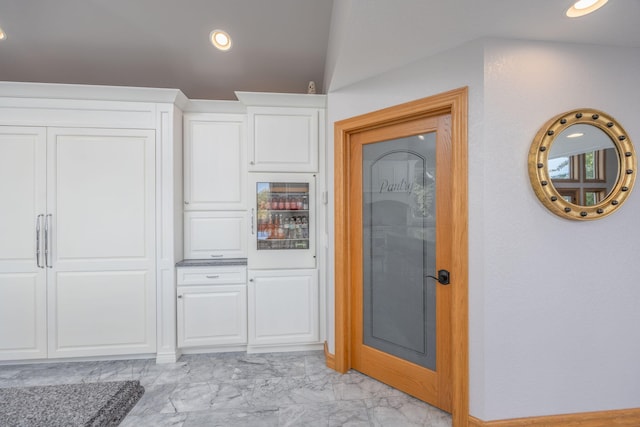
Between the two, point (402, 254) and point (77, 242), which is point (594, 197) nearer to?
point (402, 254)

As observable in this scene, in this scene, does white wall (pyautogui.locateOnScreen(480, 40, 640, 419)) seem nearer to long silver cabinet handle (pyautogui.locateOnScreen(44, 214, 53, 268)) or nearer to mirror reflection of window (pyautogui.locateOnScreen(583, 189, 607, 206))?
mirror reflection of window (pyautogui.locateOnScreen(583, 189, 607, 206))

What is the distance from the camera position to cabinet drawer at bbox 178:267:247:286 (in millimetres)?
2781

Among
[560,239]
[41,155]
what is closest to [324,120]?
[560,239]

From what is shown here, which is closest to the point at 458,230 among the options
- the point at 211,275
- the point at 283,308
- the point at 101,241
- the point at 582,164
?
the point at 582,164

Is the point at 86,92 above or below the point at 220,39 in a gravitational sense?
below

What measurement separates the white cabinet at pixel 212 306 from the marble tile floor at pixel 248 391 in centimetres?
18

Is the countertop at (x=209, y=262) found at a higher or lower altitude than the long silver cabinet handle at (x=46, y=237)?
lower

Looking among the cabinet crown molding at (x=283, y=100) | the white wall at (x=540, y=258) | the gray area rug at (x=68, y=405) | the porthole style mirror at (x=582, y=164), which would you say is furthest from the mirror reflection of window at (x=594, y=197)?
the gray area rug at (x=68, y=405)

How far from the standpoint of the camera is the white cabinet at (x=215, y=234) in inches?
119

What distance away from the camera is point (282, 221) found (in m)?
2.91

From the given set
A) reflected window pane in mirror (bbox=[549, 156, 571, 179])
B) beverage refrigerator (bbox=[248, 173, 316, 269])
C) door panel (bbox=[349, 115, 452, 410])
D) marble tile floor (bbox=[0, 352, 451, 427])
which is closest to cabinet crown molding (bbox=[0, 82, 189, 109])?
beverage refrigerator (bbox=[248, 173, 316, 269])

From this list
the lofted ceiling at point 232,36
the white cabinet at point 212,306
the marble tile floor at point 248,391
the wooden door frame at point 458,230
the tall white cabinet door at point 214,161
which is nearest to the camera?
the lofted ceiling at point 232,36

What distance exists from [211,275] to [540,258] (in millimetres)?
2540

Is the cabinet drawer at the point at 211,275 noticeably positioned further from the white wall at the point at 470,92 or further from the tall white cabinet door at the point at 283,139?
the white wall at the point at 470,92
